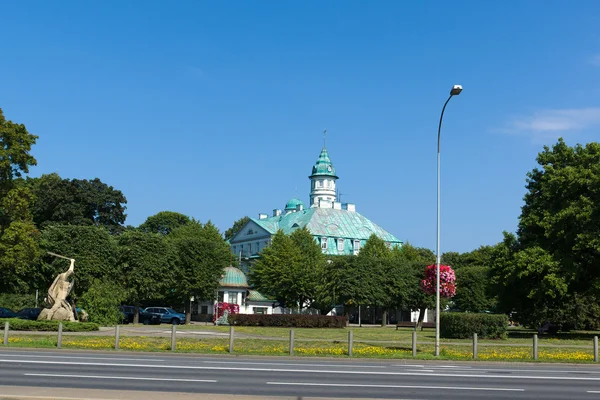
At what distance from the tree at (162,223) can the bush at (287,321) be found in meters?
53.3

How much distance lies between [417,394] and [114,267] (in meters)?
52.8

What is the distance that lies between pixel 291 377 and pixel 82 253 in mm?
47562

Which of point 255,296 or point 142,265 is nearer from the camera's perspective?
point 142,265

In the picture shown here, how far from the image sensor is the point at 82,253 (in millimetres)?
62156

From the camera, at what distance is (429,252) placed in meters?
132

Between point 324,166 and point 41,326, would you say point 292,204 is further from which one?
point 41,326

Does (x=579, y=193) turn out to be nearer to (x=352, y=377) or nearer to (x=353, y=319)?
(x=352, y=377)

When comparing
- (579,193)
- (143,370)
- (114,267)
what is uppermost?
(579,193)

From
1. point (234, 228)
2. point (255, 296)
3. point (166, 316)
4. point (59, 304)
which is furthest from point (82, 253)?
point (234, 228)

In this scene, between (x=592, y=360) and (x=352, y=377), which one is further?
(x=592, y=360)

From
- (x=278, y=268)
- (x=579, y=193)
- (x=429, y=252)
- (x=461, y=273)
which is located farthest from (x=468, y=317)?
(x=429, y=252)

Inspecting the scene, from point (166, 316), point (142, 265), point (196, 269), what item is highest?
point (196, 269)

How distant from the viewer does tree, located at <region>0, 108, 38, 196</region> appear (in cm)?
4719

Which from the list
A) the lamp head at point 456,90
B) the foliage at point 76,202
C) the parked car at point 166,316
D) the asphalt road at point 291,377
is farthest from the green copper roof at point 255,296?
the lamp head at point 456,90
